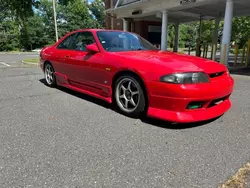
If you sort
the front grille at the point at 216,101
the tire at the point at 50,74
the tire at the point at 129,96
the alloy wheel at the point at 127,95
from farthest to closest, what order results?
1. the tire at the point at 50,74
2. the alloy wheel at the point at 127,95
3. the tire at the point at 129,96
4. the front grille at the point at 216,101

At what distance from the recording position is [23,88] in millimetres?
5391

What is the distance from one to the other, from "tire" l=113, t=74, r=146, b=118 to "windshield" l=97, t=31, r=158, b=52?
0.71 m

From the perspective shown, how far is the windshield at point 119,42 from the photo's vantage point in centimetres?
386

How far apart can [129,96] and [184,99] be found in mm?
966

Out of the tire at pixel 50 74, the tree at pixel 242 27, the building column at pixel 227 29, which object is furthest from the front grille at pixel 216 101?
the tree at pixel 242 27

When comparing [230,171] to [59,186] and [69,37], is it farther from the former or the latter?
[69,37]

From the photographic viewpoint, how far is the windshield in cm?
386

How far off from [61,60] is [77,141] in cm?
255

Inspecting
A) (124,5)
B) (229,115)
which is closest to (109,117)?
(229,115)

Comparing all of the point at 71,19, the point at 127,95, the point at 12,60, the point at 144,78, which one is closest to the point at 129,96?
the point at 127,95

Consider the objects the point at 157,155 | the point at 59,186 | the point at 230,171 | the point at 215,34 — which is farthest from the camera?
the point at 215,34

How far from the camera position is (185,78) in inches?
110

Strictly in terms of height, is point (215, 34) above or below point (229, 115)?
above

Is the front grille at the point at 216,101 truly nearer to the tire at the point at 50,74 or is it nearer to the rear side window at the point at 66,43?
the rear side window at the point at 66,43
